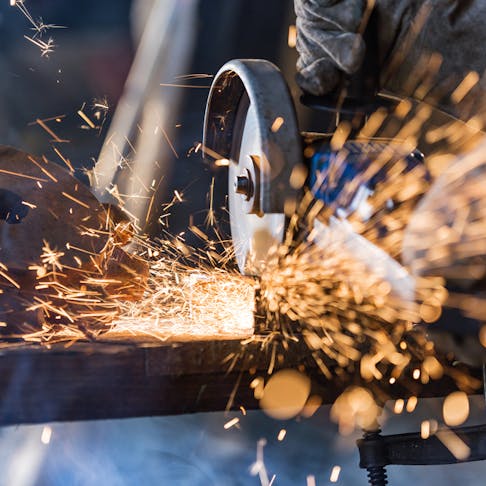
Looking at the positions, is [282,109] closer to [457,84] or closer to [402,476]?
[457,84]

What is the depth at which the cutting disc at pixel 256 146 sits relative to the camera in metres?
1.79

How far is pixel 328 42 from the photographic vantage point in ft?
6.16

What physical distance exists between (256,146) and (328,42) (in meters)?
0.41

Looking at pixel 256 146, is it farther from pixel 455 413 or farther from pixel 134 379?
pixel 455 413

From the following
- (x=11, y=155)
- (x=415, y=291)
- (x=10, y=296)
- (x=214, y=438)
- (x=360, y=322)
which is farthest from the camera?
(x=214, y=438)

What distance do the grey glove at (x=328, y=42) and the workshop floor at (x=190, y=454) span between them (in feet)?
4.76

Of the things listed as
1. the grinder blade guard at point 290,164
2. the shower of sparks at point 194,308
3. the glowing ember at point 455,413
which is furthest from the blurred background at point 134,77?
the grinder blade guard at point 290,164

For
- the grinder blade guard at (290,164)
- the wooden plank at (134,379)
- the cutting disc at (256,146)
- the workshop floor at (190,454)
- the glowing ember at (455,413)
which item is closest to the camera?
the wooden plank at (134,379)

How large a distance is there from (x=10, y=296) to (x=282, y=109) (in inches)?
33.1

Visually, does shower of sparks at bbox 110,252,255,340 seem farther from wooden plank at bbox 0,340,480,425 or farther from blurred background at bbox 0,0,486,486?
blurred background at bbox 0,0,486,486

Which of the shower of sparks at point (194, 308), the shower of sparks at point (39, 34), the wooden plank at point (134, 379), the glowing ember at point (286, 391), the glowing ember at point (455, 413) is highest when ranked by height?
the shower of sparks at point (39, 34)

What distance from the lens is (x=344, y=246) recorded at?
1.68m

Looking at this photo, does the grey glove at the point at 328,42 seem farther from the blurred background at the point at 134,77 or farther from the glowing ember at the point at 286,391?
the blurred background at the point at 134,77

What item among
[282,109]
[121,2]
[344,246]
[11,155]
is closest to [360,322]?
[344,246]
